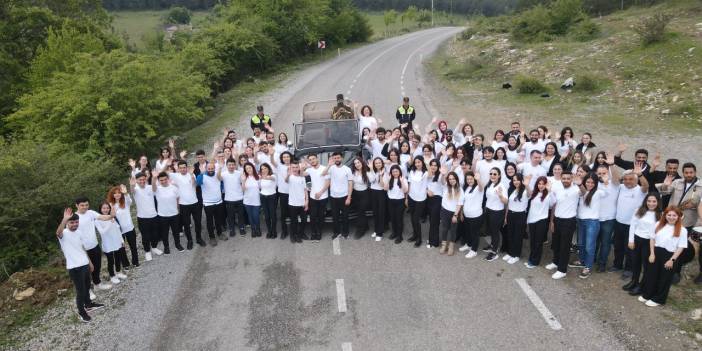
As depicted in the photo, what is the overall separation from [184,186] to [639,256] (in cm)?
734

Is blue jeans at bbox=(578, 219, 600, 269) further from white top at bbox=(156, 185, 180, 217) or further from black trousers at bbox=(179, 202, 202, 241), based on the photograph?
white top at bbox=(156, 185, 180, 217)

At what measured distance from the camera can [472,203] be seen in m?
8.57

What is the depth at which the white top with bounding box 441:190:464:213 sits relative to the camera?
8.63 metres

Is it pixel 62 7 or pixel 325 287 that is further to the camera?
pixel 62 7

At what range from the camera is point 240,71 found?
30.4 meters

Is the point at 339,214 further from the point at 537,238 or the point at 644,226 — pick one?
the point at 644,226

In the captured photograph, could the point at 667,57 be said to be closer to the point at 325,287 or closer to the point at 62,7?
the point at 325,287

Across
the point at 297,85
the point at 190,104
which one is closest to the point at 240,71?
the point at 297,85

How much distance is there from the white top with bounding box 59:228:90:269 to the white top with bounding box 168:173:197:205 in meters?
2.08

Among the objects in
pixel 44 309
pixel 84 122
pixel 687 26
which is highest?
pixel 687 26

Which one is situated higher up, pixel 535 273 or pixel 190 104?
pixel 190 104

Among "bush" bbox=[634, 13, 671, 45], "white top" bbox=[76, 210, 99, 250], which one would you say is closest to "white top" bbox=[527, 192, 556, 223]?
"white top" bbox=[76, 210, 99, 250]

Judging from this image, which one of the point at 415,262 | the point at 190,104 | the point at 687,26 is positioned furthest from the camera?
the point at 687,26

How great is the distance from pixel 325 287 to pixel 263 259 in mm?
1556
